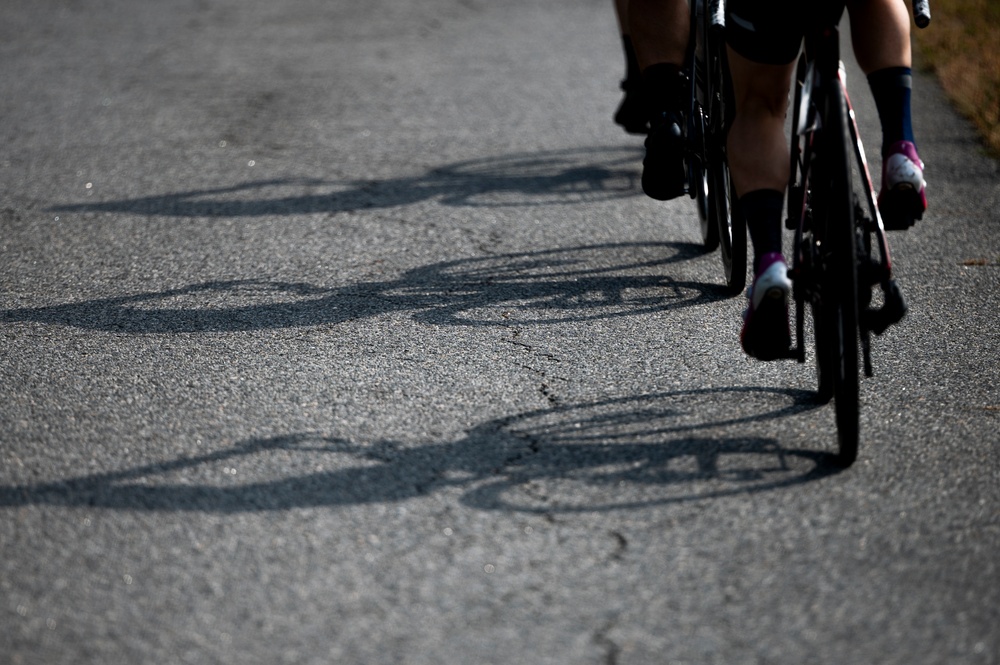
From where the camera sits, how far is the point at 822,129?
319 centimetres

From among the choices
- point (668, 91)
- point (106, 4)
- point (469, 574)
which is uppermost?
point (668, 91)

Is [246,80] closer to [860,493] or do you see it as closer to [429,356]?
[429,356]

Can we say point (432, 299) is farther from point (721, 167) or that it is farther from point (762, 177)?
point (762, 177)

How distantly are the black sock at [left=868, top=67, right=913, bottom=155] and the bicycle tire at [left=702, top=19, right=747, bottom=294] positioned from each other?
84 cm

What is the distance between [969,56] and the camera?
8336 millimetres

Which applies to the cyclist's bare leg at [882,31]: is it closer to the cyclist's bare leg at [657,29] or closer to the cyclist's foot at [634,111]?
the cyclist's bare leg at [657,29]

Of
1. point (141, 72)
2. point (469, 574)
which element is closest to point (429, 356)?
point (469, 574)

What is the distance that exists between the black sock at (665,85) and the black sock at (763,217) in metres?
1.17

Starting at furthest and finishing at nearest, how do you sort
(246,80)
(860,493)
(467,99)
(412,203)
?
1. (246,80)
2. (467,99)
3. (412,203)
4. (860,493)

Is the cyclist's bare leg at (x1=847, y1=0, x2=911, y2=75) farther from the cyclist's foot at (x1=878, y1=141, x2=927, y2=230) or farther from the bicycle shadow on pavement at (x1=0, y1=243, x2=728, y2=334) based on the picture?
the bicycle shadow on pavement at (x1=0, y1=243, x2=728, y2=334)

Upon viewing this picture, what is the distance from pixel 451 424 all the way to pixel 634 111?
2973 mm

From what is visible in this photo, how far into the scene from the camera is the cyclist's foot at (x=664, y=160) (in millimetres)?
4453

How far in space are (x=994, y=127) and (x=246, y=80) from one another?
16.2ft

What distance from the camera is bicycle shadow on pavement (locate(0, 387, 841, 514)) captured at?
9.97 feet
